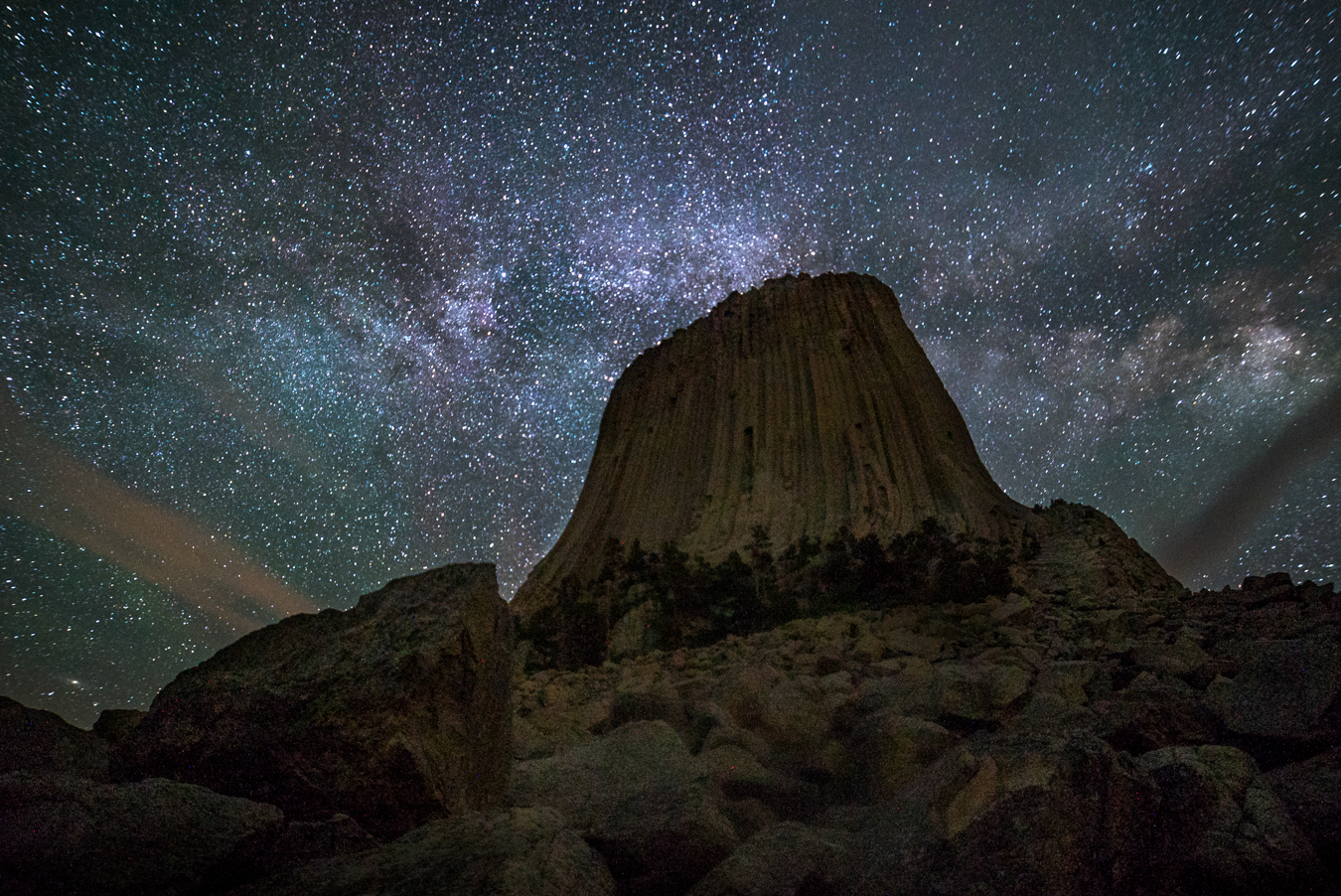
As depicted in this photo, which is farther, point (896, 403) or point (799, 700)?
point (896, 403)

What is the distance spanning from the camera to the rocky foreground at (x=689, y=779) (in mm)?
2859

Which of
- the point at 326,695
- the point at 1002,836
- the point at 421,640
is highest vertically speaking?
the point at 421,640

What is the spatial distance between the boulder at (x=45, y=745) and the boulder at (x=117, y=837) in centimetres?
149

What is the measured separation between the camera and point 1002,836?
2.92 meters

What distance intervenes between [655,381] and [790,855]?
19723 millimetres

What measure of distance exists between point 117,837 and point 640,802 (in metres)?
2.49

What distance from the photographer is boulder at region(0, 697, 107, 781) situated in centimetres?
400

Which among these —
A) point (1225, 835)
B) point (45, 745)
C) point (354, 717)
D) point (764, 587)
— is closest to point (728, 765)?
point (354, 717)

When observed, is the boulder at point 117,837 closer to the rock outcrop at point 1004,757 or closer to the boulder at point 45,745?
the boulder at point 45,745

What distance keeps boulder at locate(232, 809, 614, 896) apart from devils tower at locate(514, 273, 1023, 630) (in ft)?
41.0

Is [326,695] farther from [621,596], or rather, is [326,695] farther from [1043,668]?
[621,596]

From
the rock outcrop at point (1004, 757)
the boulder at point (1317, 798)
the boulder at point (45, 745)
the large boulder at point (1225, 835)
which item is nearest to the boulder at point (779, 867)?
the rock outcrop at point (1004, 757)

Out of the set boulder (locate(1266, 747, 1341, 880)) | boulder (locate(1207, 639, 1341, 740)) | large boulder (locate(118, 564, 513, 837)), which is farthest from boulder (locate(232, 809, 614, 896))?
boulder (locate(1207, 639, 1341, 740))

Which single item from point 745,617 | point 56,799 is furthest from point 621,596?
point 56,799
